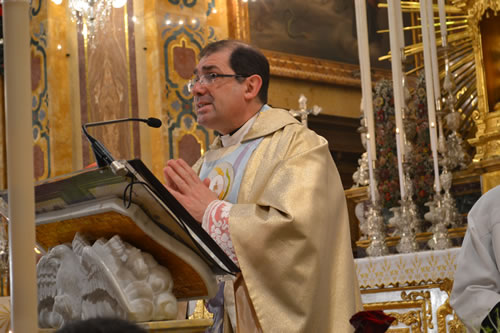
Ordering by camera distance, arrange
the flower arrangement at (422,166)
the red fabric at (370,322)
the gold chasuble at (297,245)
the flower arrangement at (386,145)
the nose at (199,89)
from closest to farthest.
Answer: the red fabric at (370,322)
the gold chasuble at (297,245)
the nose at (199,89)
the flower arrangement at (422,166)
the flower arrangement at (386,145)

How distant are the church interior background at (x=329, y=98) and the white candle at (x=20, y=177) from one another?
1.82 meters

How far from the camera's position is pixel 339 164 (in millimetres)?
11000

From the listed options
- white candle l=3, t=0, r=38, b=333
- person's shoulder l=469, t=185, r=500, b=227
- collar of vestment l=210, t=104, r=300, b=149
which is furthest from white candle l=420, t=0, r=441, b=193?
white candle l=3, t=0, r=38, b=333

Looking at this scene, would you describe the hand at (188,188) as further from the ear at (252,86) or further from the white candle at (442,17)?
the white candle at (442,17)

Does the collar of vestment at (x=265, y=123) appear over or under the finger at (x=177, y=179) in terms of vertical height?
over

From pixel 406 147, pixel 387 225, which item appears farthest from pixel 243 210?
pixel 387 225

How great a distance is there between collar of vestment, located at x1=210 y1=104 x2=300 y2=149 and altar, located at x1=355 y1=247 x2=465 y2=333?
5.93 feet

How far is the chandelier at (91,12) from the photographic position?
804 centimetres

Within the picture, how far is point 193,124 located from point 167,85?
1.44 feet

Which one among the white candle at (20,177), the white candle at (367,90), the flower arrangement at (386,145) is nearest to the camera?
the white candle at (20,177)

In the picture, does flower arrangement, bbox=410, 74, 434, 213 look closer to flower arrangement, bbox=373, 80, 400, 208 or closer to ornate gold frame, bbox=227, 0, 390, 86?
flower arrangement, bbox=373, 80, 400, 208

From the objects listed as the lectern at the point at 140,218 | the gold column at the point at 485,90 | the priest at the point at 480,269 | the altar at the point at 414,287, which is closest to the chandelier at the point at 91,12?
the gold column at the point at 485,90

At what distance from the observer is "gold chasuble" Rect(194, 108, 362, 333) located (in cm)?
267

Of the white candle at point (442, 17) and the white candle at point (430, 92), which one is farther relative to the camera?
the white candle at point (442, 17)
